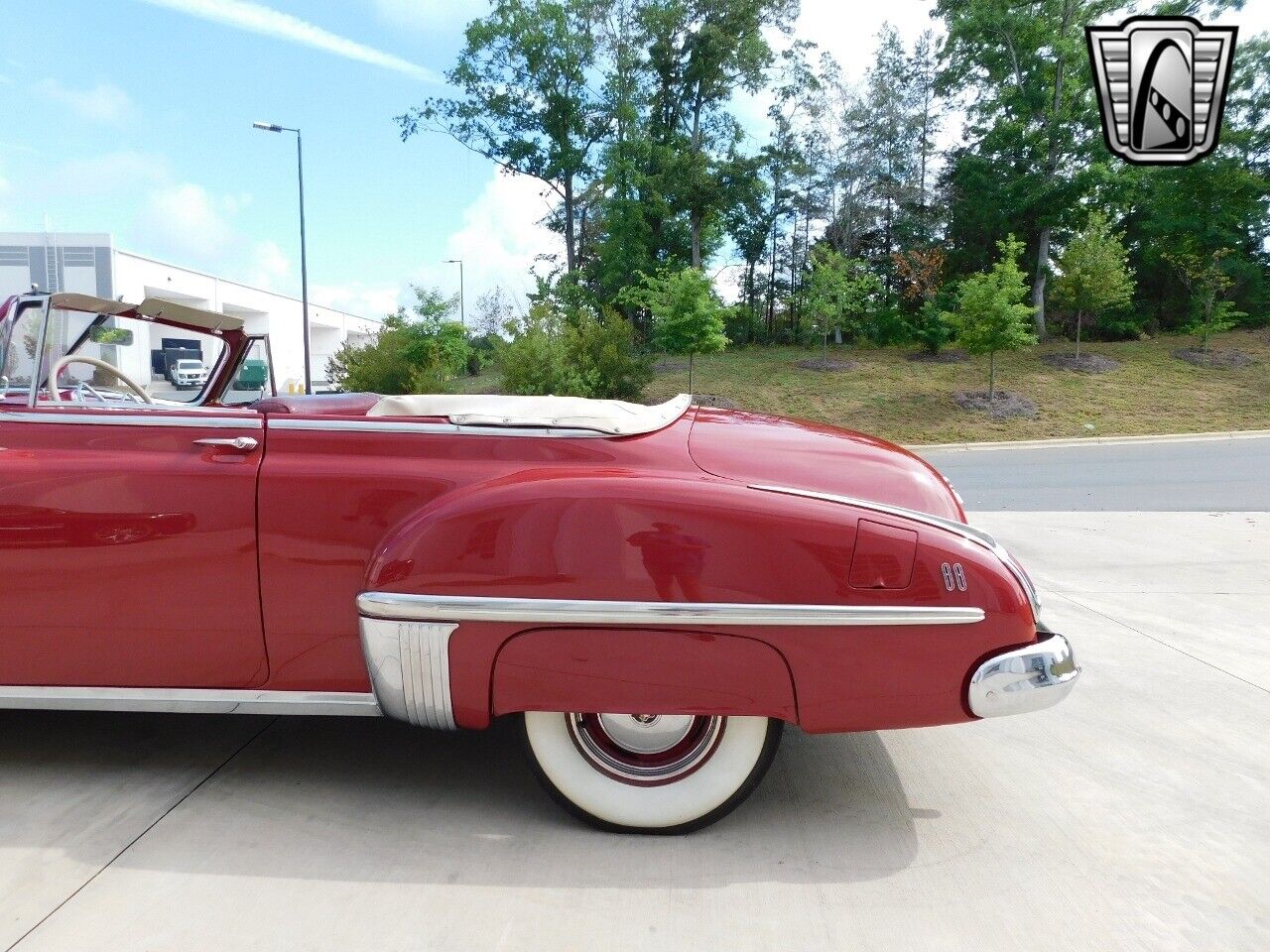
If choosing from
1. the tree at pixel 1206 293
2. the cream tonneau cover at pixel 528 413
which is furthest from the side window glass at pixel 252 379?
the tree at pixel 1206 293

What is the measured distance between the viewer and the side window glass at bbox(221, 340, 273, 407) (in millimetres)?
3635

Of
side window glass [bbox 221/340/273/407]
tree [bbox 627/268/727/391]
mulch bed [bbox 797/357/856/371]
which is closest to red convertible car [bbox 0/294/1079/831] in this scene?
side window glass [bbox 221/340/273/407]

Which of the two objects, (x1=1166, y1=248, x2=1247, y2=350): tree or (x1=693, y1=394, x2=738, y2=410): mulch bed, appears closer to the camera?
(x1=693, y1=394, x2=738, y2=410): mulch bed

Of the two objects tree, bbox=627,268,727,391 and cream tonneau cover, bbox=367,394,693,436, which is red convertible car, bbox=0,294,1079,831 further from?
tree, bbox=627,268,727,391

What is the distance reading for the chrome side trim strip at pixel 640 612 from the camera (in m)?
2.23

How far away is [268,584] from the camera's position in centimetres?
248

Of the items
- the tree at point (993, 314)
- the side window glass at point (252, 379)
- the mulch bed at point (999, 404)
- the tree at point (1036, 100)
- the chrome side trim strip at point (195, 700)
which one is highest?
the tree at point (1036, 100)

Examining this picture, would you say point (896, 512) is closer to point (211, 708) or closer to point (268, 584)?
point (268, 584)

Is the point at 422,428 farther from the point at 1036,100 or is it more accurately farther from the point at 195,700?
the point at 1036,100

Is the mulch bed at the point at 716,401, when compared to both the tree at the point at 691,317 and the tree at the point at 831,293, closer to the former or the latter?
the tree at the point at 691,317

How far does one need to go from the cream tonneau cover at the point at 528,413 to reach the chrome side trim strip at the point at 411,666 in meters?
0.60

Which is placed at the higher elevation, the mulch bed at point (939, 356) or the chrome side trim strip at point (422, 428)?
the mulch bed at point (939, 356)

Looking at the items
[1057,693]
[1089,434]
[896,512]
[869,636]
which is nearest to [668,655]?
[869,636]

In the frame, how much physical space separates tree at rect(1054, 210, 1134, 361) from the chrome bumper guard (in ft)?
78.2
